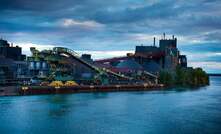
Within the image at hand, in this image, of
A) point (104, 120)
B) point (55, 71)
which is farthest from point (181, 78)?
point (104, 120)

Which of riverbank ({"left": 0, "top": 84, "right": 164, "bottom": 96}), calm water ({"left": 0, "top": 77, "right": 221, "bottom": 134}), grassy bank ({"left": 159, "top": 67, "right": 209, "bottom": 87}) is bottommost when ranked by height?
calm water ({"left": 0, "top": 77, "right": 221, "bottom": 134})

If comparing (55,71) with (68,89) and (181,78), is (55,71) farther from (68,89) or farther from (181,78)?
(181,78)

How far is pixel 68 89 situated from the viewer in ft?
398

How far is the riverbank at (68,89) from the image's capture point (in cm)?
10190

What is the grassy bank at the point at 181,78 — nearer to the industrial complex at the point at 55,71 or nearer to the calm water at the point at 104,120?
the industrial complex at the point at 55,71

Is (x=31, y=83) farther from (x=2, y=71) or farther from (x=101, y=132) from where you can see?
(x=101, y=132)

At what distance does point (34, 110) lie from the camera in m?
67.7

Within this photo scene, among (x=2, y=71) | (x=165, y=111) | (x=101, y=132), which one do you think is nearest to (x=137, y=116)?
(x=165, y=111)

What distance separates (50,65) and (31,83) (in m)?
12.5

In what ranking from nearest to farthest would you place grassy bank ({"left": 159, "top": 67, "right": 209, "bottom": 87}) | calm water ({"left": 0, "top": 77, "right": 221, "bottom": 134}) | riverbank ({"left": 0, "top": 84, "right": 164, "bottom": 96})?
calm water ({"left": 0, "top": 77, "right": 221, "bottom": 134}), riverbank ({"left": 0, "top": 84, "right": 164, "bottom": 96}), grassy bank ({"left": 159, "top": 67, "right": 209, "bottom": 87})

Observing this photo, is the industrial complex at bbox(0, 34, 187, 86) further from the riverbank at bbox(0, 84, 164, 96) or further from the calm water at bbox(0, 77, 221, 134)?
the calm water at bbox(0, 77, 221, 134)

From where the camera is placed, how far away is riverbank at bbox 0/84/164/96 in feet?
334

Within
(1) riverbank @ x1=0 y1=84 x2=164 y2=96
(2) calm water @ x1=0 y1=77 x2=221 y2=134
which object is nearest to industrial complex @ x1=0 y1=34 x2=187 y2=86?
(1) riverbank @ x1=0 y1=84 x2=164 y2=96

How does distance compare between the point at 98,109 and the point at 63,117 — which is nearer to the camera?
the point at 63,117
